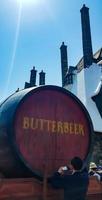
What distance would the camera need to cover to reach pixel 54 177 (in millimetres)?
3178

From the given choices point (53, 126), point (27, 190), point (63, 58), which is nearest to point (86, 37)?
point (63, 58)

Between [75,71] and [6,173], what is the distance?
61.5 ft

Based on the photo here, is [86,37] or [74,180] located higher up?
[86,37]

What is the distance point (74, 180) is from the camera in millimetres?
3348

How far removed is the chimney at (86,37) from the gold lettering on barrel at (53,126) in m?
17.0

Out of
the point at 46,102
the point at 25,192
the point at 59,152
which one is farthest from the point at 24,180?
the point at 46,102

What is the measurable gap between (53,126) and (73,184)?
69 centimetres

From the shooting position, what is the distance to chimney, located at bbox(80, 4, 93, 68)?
20562mm

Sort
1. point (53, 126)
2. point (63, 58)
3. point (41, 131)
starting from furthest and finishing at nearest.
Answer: point (63, 58), point (53, 126), point (41, 131)

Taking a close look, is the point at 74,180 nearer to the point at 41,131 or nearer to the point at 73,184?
the point at 73,184

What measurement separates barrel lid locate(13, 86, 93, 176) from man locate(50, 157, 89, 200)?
0.15 meters

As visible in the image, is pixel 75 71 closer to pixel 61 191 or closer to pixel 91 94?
pixel 91 94

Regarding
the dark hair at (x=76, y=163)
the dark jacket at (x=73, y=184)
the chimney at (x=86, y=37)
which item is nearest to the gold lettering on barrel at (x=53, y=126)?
the dark hair at (x=76, y=163)

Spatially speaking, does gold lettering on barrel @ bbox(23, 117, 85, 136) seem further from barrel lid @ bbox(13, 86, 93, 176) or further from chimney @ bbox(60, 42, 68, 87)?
chimney @ bbox(60, 42, 68, 87)
